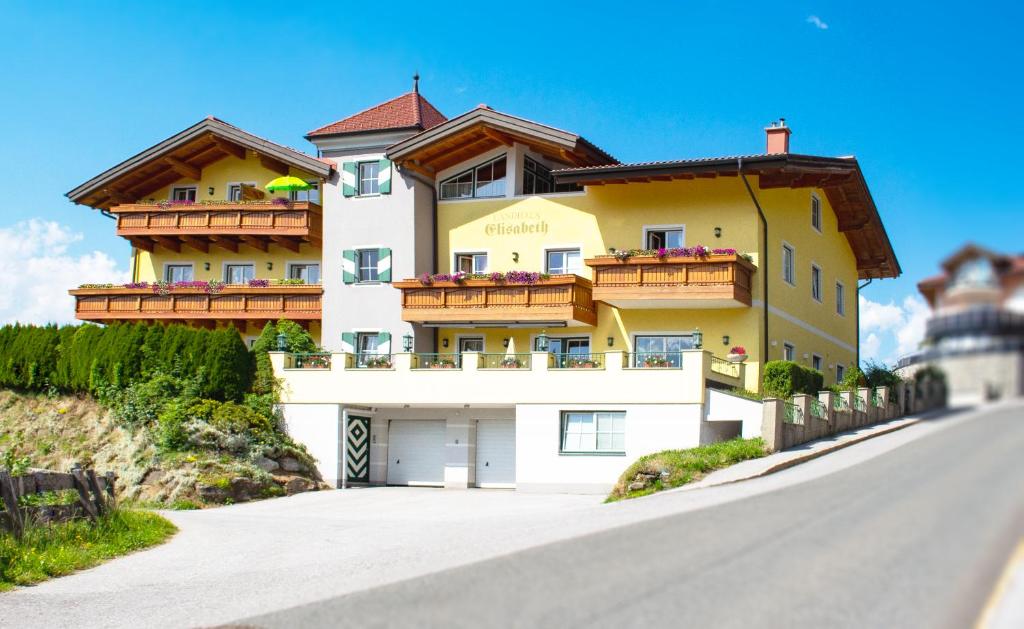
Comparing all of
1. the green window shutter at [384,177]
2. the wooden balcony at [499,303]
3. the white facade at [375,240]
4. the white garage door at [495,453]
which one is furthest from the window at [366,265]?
the white garage door at [495,453]

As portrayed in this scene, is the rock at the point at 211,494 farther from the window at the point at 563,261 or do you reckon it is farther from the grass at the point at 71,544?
the window at the point at 563,261

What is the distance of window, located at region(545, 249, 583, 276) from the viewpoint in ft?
125

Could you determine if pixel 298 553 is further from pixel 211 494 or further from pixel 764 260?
pixel 764 260

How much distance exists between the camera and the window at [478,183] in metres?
39.9

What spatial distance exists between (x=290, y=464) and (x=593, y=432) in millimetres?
9724

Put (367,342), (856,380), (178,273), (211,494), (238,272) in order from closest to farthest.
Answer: (856,380)
(211,494)
(367,342)
(238,272)
(178,273)

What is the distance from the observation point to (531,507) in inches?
1067

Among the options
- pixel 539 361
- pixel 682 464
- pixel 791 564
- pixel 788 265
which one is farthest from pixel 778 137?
pixel 791 564

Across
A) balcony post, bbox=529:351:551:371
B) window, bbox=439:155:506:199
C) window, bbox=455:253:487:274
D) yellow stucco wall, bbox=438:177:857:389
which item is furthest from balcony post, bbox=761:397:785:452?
window, bbox=439:155:506:199

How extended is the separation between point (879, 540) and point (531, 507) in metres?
23.8

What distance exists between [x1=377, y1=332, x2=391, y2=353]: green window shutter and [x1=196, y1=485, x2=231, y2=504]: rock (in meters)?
9.34

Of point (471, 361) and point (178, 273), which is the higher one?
point (178, 273)

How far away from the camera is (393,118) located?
4303 centimetres

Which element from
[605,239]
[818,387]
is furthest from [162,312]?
[818,387]
